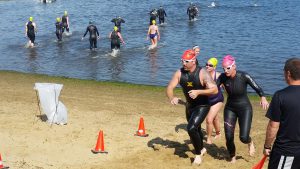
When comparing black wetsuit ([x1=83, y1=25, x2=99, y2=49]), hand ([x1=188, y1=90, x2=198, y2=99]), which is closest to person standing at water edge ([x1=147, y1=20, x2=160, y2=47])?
black wetsuit ([x1=83, y1=25, x2=99, y2=49])

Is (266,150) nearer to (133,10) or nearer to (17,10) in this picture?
(133,10)

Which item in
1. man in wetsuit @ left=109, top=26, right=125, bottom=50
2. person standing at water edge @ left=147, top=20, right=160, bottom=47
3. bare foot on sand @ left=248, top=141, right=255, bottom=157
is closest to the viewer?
bare foot on sand @ left=248, top=141, right=255, bottom=157

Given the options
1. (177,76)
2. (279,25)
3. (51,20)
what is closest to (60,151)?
(177,76)

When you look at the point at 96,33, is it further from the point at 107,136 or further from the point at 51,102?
the point at 107,136

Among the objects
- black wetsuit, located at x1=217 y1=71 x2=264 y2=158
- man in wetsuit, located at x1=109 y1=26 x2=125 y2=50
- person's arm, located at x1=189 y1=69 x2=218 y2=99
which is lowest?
man in wetsuit, located at x1=109 y1=26 x2=125 y2=50

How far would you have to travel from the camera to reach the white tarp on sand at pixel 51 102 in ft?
41.1

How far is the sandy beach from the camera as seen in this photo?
9.91m

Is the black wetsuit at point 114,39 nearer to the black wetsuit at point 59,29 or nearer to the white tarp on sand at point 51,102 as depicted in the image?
the black wetsuit at point 59,29

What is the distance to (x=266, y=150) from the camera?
6410mm

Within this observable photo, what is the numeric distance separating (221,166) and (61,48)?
905 inches

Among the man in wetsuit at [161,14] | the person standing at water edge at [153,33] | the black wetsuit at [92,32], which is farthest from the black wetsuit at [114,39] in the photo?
the man in wetsuit at [161,14]

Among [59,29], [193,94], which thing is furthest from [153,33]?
[193,94]

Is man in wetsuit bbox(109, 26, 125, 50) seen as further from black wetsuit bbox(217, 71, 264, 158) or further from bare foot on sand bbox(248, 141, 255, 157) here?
A: black wetsuit bbox(217, 71, 264, 158)

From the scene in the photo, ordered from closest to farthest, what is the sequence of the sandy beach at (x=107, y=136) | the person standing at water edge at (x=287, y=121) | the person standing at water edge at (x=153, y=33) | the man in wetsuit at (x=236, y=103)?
the person standing at water edge at (x=287, y=121) → the man in wetsuit at (x=236, y=103) → the sandy beach at (x=107, y=136) → the person standing at water edge at (x=153, y=33)
